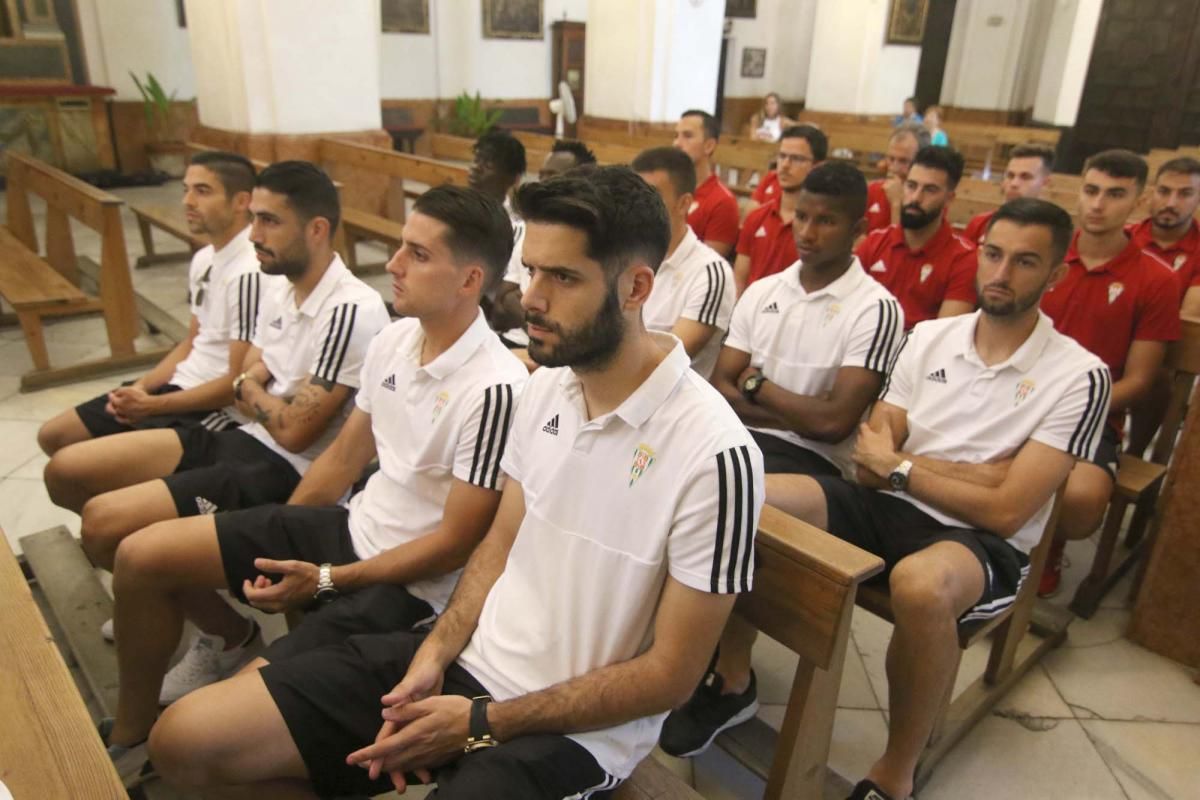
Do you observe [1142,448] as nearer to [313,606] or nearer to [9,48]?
[313,606]

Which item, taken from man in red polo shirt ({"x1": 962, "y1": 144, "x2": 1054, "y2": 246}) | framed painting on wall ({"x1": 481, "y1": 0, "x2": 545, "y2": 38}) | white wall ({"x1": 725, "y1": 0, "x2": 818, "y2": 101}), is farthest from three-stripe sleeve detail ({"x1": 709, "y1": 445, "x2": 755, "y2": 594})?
white wall ({"x1": 725, "y1": 0, "x2": 818, "y2": 101})

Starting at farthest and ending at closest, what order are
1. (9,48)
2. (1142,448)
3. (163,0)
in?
(163,0), (9,48), (1142,448)

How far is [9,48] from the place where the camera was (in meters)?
9.25

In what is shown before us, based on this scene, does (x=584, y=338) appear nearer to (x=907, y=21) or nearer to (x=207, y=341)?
Answer: (x=207, y=341)

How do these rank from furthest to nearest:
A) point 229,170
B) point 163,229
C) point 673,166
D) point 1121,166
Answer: point 163,229
point 1121,166
point 673,166
point 229,170

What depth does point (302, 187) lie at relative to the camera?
254 centimetres

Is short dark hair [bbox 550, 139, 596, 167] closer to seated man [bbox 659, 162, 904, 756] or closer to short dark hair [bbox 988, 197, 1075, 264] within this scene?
seated man [bbox 659, 162, 904, 756]

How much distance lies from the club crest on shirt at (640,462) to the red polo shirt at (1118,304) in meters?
2.22

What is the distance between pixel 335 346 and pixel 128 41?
10.0m

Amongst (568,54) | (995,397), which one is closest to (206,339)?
(995,397)

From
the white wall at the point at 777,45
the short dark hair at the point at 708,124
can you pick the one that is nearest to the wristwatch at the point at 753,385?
A: the short dark hair at the point at 708,124

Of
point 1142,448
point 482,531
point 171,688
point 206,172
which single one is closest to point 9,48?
point 206,172

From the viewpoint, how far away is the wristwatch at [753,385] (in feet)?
8.30

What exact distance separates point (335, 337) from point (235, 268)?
2.74 feet
